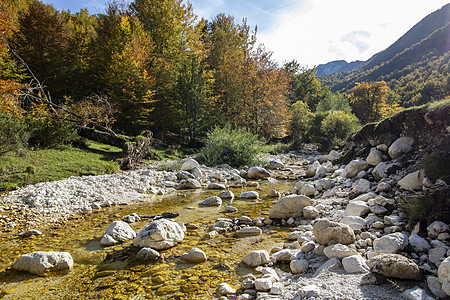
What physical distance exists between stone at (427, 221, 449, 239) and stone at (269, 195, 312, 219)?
8.81 feet

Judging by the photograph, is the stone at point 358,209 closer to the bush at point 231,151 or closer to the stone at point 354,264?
the stone at point 354,264

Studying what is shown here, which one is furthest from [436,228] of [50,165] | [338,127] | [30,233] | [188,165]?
[338,127]

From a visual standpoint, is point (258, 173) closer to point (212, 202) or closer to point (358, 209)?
point (212, 202)

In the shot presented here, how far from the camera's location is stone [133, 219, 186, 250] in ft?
14.0

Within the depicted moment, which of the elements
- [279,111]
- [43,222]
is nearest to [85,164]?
[43,222]

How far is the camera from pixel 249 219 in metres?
5.66

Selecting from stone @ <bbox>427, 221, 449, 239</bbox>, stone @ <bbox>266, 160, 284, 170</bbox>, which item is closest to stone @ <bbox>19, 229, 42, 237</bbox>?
stone @ <bbox>427, 221, 449, 239</bbox>

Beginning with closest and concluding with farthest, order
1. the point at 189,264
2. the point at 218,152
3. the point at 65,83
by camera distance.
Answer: the point at 189,264 < the point at 218,152 < the point at 65,83

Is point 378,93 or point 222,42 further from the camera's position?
point 378,93

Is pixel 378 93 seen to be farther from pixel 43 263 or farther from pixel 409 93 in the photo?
pixel 43 263

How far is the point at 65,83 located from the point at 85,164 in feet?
50.1

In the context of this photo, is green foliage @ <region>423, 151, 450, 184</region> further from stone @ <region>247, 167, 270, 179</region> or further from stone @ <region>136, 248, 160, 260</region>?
stone @ <region>247, 167, 270, 179</region>

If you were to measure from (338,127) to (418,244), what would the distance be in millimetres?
21645

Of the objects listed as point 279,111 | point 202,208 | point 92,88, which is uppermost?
point 92,88
